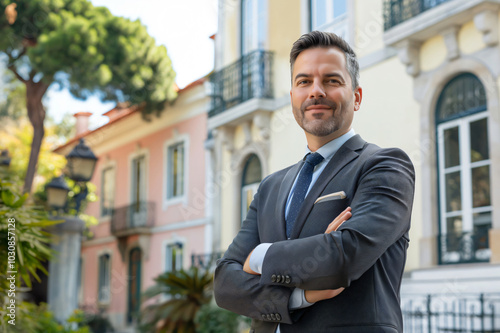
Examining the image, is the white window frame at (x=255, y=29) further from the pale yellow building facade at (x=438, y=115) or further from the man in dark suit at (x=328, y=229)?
the man in dark suit at (x=328, y=229)

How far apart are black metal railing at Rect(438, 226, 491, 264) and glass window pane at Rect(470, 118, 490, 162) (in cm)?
98

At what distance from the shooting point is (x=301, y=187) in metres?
2.49

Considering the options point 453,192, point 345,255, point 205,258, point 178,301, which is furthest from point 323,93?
point 205,258

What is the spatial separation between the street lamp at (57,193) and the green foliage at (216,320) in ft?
10.0

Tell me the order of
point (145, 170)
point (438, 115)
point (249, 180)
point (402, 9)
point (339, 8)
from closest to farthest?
point (438, 115) < point (402, 9) < point (339, 8) < point (249, 180) < point (145, 170)

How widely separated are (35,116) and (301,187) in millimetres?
19322

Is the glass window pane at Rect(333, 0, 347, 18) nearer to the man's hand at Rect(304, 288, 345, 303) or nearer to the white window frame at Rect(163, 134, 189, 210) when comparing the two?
the white window frame at Rect(163, 134, 189, 210)

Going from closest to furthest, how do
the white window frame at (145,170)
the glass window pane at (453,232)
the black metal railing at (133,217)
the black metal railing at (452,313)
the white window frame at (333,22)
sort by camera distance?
1. the black metal railing at (452,313)
2. the glass window pane at (453,232)
3. the white window frame at (333,22)
4. the black metal railing at (133,217)
5. the white window frame at (145,170)

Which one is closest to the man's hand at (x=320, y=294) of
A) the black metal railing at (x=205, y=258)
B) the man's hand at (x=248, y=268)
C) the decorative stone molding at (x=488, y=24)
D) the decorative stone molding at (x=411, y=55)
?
the man's hand at (x=248, y=268)

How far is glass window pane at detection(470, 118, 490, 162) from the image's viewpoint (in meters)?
9.49

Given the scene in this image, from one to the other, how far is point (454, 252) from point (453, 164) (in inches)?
49.0

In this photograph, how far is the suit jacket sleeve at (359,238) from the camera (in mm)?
2172

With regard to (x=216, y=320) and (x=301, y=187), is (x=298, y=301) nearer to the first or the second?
(x=301, y=187)

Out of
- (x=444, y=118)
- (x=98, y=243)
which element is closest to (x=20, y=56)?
(x=98, y=243)
